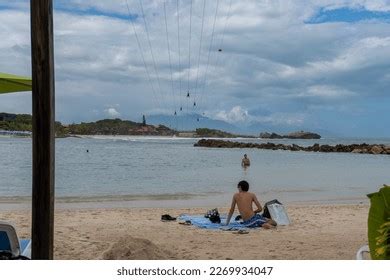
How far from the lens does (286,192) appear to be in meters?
19.1

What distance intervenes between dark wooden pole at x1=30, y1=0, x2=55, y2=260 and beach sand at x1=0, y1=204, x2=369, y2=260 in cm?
223

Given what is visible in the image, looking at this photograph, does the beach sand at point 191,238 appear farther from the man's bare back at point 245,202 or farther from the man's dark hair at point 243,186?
the man's dark hair at point 243,186

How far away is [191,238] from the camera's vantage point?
26.7 ft

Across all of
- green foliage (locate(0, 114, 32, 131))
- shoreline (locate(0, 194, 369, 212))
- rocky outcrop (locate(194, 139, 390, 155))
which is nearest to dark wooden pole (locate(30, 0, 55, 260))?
green foliage (locate(0, 114, 32, 131))

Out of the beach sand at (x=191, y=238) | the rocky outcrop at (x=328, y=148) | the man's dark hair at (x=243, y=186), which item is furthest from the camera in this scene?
the rocky outcrop at (x=328, y=148)

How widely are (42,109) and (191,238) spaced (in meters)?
5.31

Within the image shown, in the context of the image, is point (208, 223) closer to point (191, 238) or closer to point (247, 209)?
point (247, 209)

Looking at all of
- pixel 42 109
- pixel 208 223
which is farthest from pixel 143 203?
pixel 42 109

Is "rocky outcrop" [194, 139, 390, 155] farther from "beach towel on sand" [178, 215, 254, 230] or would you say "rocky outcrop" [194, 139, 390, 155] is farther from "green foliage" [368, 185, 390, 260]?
"green foliage" [368, 185, 390, 260]

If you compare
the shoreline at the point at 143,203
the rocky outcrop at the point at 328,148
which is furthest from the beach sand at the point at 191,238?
the rocky outcrop at the point at 328,148

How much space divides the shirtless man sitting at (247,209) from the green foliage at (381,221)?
23.5ft

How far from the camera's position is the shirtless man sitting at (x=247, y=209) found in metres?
8.87
